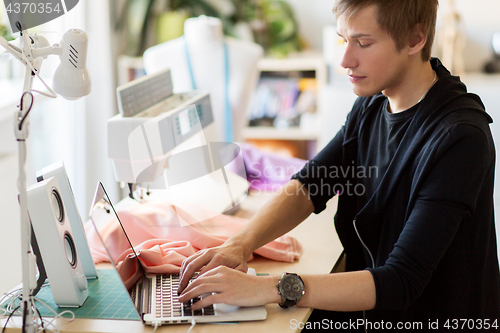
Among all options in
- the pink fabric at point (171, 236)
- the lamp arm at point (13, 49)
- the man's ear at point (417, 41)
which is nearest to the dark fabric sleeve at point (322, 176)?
A: the pink fabric at point (171, 236)

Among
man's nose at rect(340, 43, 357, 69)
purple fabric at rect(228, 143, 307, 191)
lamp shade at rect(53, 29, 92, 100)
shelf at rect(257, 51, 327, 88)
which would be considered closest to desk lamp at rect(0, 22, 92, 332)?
lamp shade at rect(53, 29, 92, 100)

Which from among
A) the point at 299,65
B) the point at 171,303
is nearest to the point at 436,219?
the point at 171,303

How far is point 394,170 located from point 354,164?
0.29 metres

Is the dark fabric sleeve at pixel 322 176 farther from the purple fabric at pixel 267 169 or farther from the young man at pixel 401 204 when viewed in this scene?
the purple fabric at pixel 267 169

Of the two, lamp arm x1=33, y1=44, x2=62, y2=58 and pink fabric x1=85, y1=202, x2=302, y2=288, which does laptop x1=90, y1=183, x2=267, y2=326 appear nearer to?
pink fabric x1=85, y1=202, x2=302, y2=288

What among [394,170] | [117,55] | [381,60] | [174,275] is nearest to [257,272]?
[174,275]

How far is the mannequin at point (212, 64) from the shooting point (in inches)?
111

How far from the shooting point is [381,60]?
4.13 ft

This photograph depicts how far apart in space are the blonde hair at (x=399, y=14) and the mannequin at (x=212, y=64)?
159 cm

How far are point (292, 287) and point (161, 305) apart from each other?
0.31 metres

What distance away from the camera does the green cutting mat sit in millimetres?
1182

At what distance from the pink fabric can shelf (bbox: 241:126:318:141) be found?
6.85 feet

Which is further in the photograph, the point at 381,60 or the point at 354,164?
the point at 354,164

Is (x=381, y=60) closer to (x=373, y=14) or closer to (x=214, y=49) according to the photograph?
(x=373, y=14)
